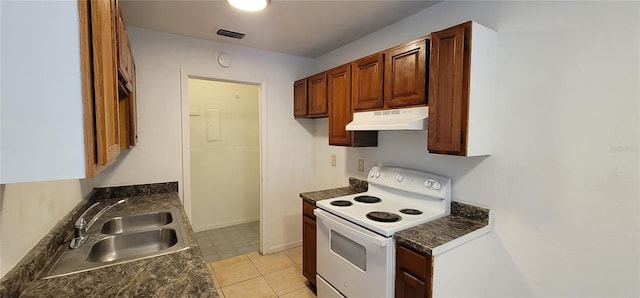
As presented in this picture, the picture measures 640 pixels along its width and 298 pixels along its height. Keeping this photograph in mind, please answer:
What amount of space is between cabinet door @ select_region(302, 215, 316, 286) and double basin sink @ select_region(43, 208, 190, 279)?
1079 mm

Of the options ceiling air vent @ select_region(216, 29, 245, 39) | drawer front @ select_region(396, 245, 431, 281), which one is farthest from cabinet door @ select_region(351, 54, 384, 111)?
ceiling air vent @ select_region(216, 29, 245, 39)

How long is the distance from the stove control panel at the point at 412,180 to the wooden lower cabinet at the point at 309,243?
2.03ft

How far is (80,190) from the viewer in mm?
1922

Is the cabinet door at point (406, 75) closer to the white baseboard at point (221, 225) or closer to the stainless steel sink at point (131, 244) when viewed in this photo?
the stainless steel sink at point (131, 244)

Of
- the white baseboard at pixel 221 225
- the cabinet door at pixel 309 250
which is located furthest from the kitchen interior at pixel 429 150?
the white baseboard at pixel 221 225

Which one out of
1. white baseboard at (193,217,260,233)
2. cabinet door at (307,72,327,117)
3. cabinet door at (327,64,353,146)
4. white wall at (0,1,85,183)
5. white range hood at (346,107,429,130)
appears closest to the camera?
white wall at (0,1,85,183)

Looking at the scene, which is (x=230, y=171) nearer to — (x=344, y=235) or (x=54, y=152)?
(x=344, y=235)

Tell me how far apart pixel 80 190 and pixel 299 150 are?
206 cm

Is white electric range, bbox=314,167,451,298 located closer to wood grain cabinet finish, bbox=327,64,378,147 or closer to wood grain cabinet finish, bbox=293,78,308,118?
wood grain cabinet finish, bbox=327,64,378,147

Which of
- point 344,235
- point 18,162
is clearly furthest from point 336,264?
point 18,162

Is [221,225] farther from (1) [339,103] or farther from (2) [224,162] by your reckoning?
(1) [339,103]

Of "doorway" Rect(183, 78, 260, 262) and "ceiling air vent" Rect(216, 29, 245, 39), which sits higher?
"ceiling air vent" Rect(216, 29, 245, 39)

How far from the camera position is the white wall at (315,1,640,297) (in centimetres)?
126

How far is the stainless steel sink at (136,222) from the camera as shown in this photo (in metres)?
1.87
